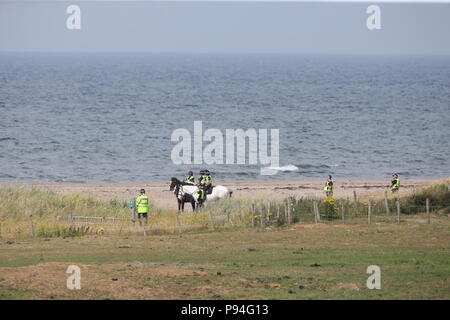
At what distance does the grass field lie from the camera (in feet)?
63.1

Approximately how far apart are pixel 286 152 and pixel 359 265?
57.7 metres

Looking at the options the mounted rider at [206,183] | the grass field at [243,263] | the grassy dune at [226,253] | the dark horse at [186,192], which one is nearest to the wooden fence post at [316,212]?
the grassy dune at [226,253]

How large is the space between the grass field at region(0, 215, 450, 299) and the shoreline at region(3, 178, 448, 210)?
1753 cm

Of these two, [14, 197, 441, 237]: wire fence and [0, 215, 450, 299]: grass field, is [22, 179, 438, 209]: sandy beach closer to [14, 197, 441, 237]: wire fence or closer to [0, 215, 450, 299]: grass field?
[14, 197, 441, 237]: wire fence

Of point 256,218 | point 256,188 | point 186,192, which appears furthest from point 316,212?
point 256,188

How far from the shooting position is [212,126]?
106250 mm

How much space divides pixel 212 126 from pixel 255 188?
51.6 metres

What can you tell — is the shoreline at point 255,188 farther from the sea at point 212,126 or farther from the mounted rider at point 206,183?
the mounted rider at point 206,183

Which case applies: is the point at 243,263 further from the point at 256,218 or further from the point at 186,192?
the point at 186,192

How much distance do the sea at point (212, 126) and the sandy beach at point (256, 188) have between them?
4006 millimetres

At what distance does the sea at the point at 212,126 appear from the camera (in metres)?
68.4

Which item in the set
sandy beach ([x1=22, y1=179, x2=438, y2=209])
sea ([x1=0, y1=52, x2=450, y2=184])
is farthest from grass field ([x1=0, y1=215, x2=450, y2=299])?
sea ([x1=0, y1=52, x2=450, y2=184])

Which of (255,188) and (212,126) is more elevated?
(212,126)
